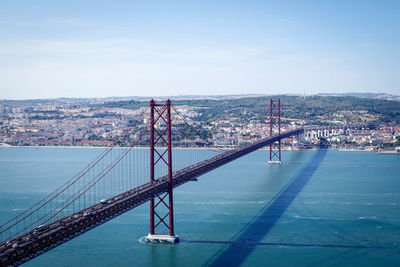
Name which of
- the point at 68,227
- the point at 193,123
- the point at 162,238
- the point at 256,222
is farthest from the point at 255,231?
the point at 193,123

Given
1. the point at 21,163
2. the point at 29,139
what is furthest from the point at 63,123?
the point at 21,163

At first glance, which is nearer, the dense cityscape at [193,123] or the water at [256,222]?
the water at [256,222]

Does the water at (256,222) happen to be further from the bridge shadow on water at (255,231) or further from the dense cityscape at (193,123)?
the dense cityscape at (193,123)

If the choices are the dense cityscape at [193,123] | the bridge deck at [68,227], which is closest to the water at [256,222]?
the bridge deck at [68,227]

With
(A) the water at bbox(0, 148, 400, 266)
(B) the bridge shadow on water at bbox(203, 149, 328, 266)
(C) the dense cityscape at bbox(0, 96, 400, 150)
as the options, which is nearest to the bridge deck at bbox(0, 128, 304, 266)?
(A) the water at bbox(0, 148, 400, 266)

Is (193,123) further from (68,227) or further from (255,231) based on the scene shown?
(68,227)

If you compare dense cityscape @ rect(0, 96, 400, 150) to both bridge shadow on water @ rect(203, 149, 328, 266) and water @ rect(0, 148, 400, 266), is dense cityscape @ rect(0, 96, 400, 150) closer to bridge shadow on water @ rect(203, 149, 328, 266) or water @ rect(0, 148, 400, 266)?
water @ rect(0, 148, 400, 266)
